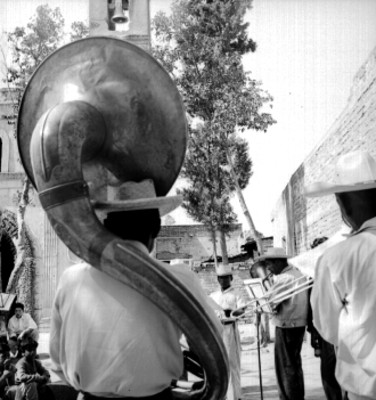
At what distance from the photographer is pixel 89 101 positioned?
2.18 m

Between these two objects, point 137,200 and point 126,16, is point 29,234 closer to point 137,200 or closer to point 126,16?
point 126,16

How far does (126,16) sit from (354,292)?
30.6ft

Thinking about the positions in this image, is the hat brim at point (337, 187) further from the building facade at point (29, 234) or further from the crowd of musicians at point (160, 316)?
the building facade at point (29, 234)

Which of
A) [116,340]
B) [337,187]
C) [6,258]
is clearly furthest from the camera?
[6,258]

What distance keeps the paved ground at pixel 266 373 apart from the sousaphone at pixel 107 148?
17.2ft

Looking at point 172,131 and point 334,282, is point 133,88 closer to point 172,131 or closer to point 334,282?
point 172,131

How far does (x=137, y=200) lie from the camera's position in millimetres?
2086

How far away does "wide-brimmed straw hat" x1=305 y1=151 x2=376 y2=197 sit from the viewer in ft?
8.49

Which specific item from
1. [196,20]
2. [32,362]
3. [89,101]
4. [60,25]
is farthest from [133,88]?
[196,20]

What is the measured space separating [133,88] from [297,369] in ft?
14.7

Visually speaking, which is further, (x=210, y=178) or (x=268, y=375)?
(x=210, y=178)

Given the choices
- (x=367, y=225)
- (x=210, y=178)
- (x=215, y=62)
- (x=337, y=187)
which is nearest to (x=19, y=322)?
(x=337, y=187)

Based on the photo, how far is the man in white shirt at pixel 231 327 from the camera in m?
6.86

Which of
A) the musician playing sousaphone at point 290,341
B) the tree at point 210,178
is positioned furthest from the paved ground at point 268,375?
the tree at point 210,178
